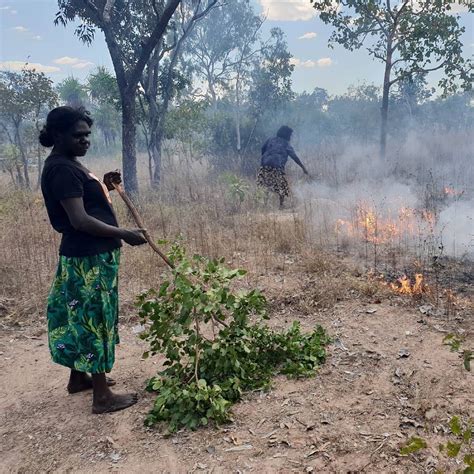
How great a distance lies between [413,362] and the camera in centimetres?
317

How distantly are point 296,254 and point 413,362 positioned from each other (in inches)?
113

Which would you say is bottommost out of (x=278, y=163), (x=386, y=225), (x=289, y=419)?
(x=289, y=419)

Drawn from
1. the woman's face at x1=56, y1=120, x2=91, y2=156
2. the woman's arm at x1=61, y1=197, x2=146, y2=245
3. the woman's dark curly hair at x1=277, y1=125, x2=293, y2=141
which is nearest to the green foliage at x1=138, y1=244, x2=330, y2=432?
the woman's arm at x1=61, y1=197, x2=146, y2=245

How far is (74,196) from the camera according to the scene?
7.94 ft

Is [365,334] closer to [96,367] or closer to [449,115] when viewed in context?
[96,367]

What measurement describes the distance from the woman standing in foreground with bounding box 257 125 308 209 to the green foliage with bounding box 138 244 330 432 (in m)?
5.71

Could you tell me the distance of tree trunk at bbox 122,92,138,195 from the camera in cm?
899

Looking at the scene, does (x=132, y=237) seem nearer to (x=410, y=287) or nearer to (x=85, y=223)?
(x=85, y=223)

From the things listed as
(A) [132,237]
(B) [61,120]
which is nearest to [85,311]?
(A) [132,237]

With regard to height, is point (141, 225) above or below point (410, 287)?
above

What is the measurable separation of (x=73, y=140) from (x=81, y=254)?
0.69 m

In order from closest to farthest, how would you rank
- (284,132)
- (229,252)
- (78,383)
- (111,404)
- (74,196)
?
(74,196)
(111,404)
(78,383)
(229,252)
(284,132)

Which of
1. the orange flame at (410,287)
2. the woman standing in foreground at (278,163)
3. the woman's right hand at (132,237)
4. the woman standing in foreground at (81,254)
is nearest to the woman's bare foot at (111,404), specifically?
the woman standing in foreground at (81,254)

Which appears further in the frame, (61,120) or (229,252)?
(229,252)
